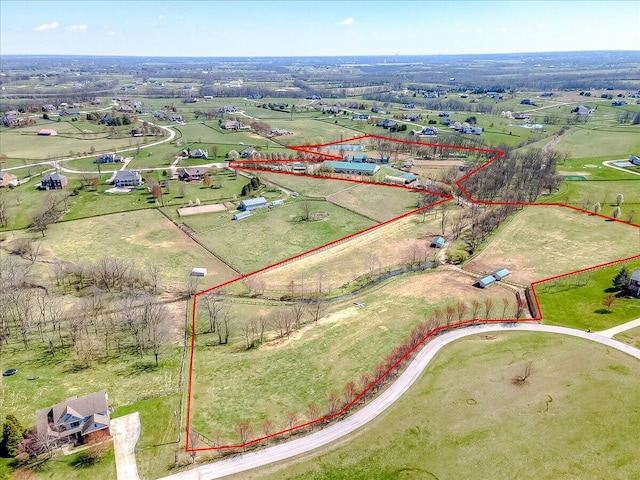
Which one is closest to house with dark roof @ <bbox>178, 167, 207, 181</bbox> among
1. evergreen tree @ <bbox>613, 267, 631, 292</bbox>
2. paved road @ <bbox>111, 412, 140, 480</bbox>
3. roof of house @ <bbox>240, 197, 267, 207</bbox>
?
roof of house @ <bbox>240, 197, 267, 207</bbox>

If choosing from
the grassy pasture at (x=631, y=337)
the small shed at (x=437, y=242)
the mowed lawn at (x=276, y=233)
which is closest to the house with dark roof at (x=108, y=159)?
the mowed lawn at (x=276, y=233)

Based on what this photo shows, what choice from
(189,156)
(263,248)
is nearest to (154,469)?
(263,248)

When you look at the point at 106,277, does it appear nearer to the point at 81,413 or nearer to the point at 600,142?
the point at 81,413

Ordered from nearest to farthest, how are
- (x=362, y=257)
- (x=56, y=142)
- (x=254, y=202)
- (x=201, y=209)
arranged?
(x=362, y=257)
(x=201, y=209)
(x=254, y=202)
(x=56, y=142)

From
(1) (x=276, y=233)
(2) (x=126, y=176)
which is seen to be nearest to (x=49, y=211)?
(2) (x=126, y=176)

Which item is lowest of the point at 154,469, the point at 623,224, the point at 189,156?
the point at 154,469

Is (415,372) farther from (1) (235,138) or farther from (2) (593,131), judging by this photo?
(2) (593,131)

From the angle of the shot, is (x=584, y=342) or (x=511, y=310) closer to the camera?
(x=584, y=342)

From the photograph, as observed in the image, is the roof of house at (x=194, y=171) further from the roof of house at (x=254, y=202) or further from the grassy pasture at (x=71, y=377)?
the grassy pasture at (x=71, y=377)
